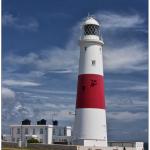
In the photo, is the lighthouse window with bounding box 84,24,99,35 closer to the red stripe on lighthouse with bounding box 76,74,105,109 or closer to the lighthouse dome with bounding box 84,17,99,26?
the lighthouse dome with bounding box 84,17,99,26

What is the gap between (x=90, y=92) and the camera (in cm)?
3978

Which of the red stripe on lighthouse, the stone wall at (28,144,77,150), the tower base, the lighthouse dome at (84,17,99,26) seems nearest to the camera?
the stone wall at (28,144,77,150)

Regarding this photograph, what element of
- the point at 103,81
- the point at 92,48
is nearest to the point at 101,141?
the point at 103,81

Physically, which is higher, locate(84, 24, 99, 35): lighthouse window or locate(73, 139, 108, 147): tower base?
locate(84, 24, 99, 35): lighthouse window

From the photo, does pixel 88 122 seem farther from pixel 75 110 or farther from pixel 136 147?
pixel 136 147

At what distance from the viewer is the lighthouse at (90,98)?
39.7 meters

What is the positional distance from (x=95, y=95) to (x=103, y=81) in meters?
1.93

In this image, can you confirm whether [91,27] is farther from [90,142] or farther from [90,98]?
[90,142]

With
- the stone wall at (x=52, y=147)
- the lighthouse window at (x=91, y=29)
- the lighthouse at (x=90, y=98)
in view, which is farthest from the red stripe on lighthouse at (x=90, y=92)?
the lighthouse window at (x=91, y=29)

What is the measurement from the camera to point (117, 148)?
43.5 metres

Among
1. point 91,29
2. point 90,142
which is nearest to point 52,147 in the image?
point 90,142

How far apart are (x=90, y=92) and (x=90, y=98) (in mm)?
560

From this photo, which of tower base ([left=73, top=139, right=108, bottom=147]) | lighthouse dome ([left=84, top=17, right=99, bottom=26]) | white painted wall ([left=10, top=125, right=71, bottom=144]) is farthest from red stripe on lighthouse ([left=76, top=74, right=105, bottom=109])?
white painted wall ([left=10, top=125, right=71, bottom=144])

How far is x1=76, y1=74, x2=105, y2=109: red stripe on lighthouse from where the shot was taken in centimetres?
3956
